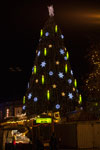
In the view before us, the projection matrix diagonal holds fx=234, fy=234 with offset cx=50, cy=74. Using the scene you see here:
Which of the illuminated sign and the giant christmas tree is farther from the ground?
the giant christmas tree

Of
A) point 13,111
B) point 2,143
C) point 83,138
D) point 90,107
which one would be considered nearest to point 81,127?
point 83,138

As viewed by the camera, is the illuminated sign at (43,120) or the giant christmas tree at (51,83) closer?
the illuminated sign at (43,120)

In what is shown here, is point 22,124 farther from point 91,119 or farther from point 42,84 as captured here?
point 42,84

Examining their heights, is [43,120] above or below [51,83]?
below

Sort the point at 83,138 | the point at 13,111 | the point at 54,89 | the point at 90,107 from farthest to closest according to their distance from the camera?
the point at 13,111 < the point at 90,107 < the point at 54,89 < the point at 83,138

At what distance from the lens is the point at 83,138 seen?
76.3 feet

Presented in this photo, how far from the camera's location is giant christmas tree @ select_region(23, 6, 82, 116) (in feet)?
97.7

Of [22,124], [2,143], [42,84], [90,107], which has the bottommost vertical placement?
[2,143]

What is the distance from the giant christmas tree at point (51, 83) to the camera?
97.7ft

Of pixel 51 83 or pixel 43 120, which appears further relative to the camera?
pixel 51 83

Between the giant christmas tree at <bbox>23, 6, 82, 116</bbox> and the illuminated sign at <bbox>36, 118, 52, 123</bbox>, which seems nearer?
the illuminated sign at <bbox>36, 118, 52, 123</bbox>

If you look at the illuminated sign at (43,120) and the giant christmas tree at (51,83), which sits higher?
the giant christmas tree at (51,83)

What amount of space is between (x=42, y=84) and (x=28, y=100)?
2.90 meters

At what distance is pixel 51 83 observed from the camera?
100 feet
